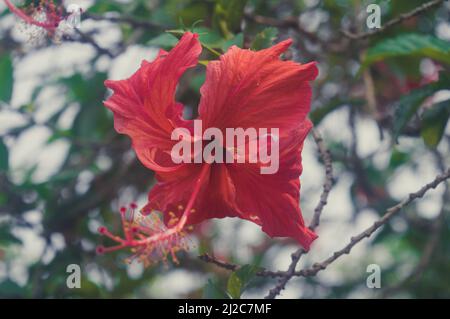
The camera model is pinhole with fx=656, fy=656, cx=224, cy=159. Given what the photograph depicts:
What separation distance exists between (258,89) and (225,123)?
0.33 feet

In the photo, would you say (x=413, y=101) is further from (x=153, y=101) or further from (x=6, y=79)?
(x=6, y=79)

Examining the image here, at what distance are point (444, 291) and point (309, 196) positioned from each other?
0.75 m

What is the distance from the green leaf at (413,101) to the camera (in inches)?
65.0

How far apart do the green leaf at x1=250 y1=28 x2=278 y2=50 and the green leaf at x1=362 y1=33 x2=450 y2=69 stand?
0.36 meters

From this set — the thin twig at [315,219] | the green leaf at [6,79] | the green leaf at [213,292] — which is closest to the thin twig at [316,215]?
the thin twig at [315,219]

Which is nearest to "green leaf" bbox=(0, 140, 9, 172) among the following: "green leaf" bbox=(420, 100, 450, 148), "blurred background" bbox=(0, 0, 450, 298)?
"blurred background" bbox=(0, 0, 450, 298)

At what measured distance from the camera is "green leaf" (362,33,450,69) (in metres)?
1.64

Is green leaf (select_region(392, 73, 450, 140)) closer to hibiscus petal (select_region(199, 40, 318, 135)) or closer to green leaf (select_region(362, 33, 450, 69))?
green leaf (select_region(362, 33, 450, 69))

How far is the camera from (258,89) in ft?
4.18

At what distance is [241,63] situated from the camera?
4.08 ft

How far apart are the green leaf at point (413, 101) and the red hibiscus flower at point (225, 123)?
1.52 feet

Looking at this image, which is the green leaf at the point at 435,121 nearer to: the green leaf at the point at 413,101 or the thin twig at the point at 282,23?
the green leaf at the point at 413,101
